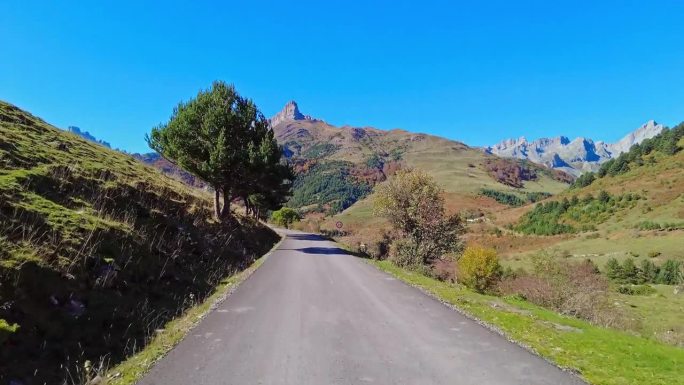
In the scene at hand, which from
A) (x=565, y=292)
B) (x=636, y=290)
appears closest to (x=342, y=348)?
(x=565, y=292)

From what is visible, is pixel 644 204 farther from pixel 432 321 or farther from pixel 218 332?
pixel 218 332

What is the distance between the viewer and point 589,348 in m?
8.98

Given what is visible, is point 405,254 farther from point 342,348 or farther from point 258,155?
point 342,348

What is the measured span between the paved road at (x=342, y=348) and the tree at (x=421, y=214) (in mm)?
20396

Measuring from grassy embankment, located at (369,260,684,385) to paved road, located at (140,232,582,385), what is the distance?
0.65m

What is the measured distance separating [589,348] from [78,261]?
1221cm

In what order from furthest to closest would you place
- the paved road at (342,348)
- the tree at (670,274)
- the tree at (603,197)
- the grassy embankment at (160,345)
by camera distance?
1. the tree at (603,197)
2. the tree at (670,274)
3. the paved road at (342,348)
4. the grassy embankment at (160,345)

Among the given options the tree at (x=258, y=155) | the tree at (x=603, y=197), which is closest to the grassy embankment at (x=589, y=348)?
the tree at (x=258, y=155)

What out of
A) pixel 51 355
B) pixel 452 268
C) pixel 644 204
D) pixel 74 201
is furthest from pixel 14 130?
pixel 644 204

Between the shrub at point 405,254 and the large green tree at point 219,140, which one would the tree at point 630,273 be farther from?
→ the large green tree at point 219,140

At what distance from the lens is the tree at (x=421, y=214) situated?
3375cm

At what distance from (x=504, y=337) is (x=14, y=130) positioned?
64.8 ft

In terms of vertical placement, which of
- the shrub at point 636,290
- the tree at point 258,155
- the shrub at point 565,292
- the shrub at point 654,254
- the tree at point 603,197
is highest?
the tree at point 603,197

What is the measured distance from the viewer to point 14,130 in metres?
16.7
